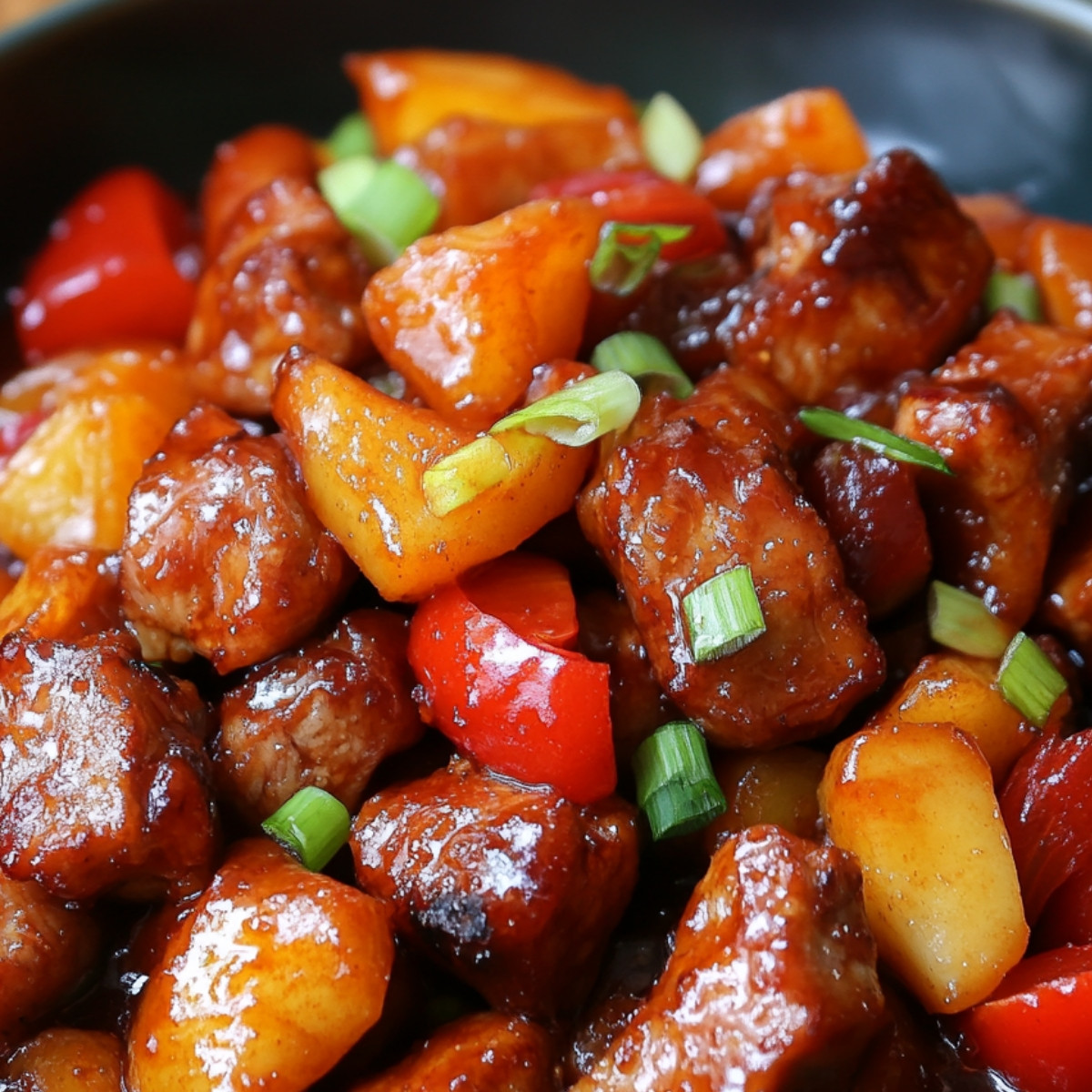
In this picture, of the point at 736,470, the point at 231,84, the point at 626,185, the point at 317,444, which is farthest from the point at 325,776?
the point at 231,84

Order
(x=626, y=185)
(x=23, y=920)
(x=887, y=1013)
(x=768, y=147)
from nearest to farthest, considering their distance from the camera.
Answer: (x=887, y=1013)
(x=23, y=920)
(x=626, y=185)
(x=768, y=147)

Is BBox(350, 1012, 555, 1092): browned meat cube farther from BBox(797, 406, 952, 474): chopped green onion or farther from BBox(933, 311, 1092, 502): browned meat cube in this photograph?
BBox(933, 311, 1092, 502): browned meat cube

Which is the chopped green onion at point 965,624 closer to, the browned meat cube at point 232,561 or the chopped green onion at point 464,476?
the chopped green onion at point 464,476

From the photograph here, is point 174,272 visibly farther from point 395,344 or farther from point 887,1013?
point 887,1013

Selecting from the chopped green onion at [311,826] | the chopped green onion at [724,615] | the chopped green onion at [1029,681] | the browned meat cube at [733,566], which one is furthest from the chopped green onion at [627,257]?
the chopped green onion at [311,826]

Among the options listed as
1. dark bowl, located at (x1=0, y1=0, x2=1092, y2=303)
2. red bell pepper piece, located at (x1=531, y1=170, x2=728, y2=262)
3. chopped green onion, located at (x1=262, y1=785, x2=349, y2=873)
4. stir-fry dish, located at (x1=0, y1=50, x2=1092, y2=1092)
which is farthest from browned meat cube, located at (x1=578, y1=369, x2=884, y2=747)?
dark bowl, located at (x1=0, y1=0, x2=1092, y2=303)

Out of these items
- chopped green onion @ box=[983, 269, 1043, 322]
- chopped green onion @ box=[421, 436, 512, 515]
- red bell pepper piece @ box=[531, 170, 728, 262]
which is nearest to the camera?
chopped green onion @ box=[421, 436, 512, 515]
